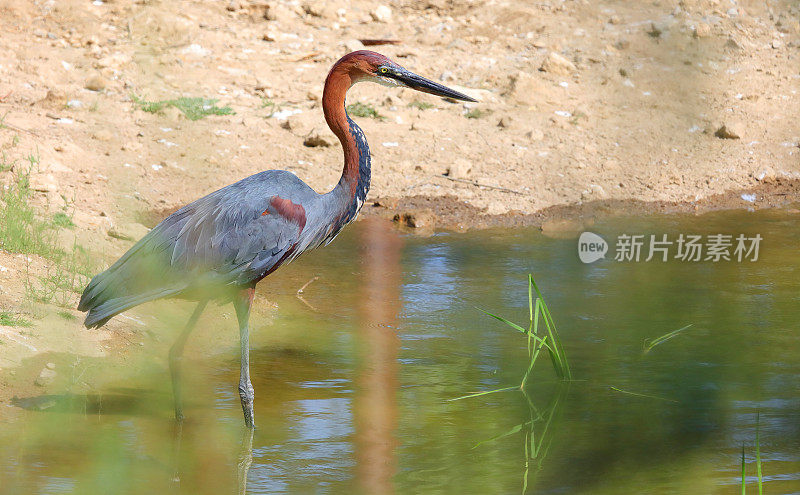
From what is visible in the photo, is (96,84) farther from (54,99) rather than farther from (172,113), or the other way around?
(172,113)

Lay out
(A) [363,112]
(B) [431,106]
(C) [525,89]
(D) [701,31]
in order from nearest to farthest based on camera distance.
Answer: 1. (A) [363,112]
2. (B) [431,106]
3. (C) [525,89]
4. (D) [701,31]

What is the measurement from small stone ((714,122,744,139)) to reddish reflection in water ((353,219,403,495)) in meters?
3.58

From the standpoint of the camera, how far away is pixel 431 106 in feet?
32.2

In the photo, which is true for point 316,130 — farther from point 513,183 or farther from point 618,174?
point 618,174

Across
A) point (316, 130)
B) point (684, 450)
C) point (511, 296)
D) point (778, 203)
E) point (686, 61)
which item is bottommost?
point (684, 450)

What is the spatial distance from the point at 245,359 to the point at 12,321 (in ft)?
4.87

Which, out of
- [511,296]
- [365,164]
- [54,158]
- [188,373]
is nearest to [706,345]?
[511,296]

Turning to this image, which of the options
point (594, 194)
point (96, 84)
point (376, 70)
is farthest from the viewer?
point (96, 84)

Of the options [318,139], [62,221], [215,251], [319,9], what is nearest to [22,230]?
[62,221]

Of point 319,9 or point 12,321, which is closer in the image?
point 12,321

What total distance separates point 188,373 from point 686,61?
7193 mm

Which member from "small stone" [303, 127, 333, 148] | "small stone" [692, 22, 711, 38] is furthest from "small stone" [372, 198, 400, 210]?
"small stone" [692, 22, 711, 38]

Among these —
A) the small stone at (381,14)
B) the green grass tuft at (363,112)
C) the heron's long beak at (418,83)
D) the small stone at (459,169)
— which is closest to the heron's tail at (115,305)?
the heron's long beak at (418,83)

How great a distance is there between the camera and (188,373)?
5539 millimetres
